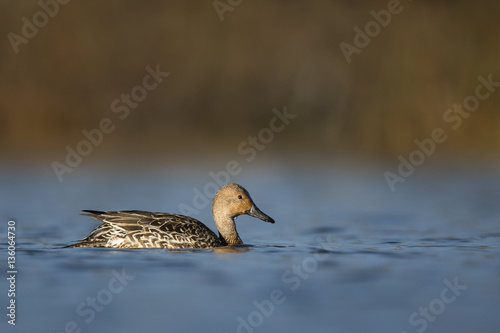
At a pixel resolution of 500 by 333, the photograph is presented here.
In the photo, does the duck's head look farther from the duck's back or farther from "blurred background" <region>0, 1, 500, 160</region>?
"blurred background" <region>0, 1, 500, 160</region>

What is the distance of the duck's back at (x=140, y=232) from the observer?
9.68m

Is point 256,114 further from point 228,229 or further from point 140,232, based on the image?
point 140,232

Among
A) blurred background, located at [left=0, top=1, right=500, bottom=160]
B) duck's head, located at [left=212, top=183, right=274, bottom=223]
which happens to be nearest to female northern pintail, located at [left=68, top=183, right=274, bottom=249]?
duck's head, located at [left=212, top=183, right=274, bottom=223]

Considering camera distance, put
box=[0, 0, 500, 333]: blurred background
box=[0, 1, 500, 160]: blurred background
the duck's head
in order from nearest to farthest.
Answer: the duck's head
box=[0, 0, 500, 333]: blurred background
box=[0, 1, 500, 160]: blurred background

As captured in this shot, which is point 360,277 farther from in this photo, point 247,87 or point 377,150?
point 247,87

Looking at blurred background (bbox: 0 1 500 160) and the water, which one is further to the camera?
blurred background (bbox: 0 1 500 160)

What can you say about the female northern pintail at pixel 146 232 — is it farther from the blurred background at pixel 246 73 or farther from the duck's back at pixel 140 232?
the blurred background at pixel 246 73

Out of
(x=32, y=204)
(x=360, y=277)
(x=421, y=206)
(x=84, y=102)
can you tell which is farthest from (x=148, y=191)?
(x=360, y=277)

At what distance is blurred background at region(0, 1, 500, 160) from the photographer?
1834 cm

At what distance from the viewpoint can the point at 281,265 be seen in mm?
9000

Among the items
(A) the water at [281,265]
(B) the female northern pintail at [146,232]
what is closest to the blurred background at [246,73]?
(A) the water at [281,265]

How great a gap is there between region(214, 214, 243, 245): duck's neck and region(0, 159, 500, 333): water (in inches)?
8.1

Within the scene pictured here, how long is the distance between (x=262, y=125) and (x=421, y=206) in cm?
642

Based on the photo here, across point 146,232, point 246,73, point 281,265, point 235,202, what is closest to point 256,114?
point 246,73
